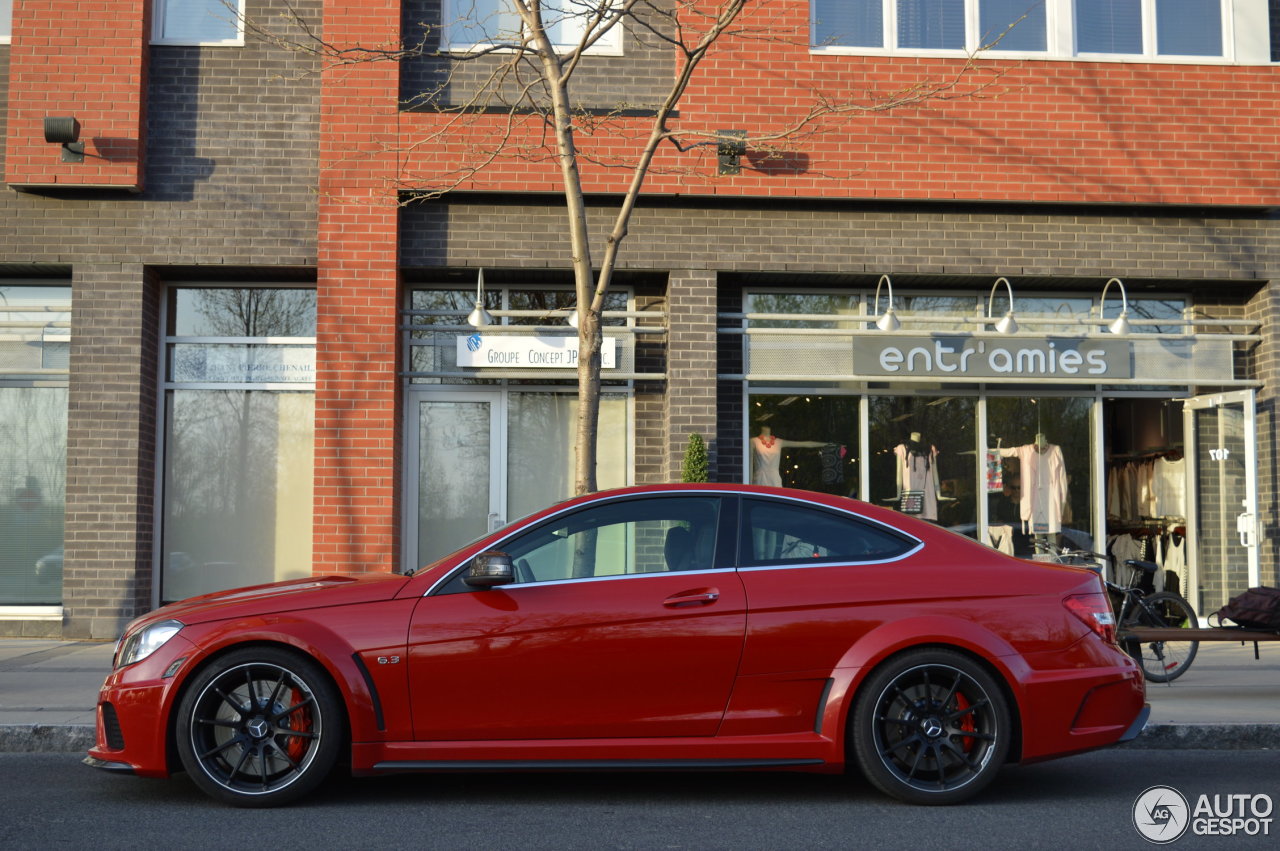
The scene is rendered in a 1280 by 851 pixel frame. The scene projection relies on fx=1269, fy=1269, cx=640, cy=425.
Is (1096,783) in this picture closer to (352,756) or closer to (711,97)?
(352,756)

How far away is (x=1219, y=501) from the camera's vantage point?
13.0 m

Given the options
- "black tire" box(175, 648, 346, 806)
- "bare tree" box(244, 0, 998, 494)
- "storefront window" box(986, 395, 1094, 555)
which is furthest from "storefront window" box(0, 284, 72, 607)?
"storefront window" box(986, 395, 1094, 555)

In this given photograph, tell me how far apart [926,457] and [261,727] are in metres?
8.65

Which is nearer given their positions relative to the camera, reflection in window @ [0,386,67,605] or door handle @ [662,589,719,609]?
door handle @ [662,589,719,609]

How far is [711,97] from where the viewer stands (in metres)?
12.0

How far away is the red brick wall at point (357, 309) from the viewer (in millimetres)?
11617

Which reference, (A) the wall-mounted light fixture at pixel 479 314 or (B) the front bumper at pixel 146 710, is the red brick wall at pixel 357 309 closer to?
(A) the wall-mounted light fixture at pixel 479 314

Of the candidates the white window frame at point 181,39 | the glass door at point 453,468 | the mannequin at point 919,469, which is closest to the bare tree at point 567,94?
the white window frame at point 181,39

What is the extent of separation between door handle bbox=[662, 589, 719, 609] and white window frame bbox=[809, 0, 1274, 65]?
794 centimetres

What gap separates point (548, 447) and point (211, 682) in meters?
7.15

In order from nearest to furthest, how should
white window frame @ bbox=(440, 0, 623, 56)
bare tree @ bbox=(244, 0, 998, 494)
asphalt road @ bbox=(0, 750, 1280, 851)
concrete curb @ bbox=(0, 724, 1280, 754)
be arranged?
asphalt road @ bbox=(0, 750, 1280, 851) → concrete curb @ bbox=(0, 724, 1280, 754) → bare tree @ bbox=(244, 0, 998, 494) → white window frame @ bbox=(440, 0, 623, 56)

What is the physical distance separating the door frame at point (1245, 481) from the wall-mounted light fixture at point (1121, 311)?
49.3 inches

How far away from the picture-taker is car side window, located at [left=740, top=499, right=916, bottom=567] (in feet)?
19.2

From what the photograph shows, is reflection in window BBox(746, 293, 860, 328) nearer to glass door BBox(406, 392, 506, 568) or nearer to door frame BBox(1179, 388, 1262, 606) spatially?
glass door BBox(406, 392, 506, 568)
